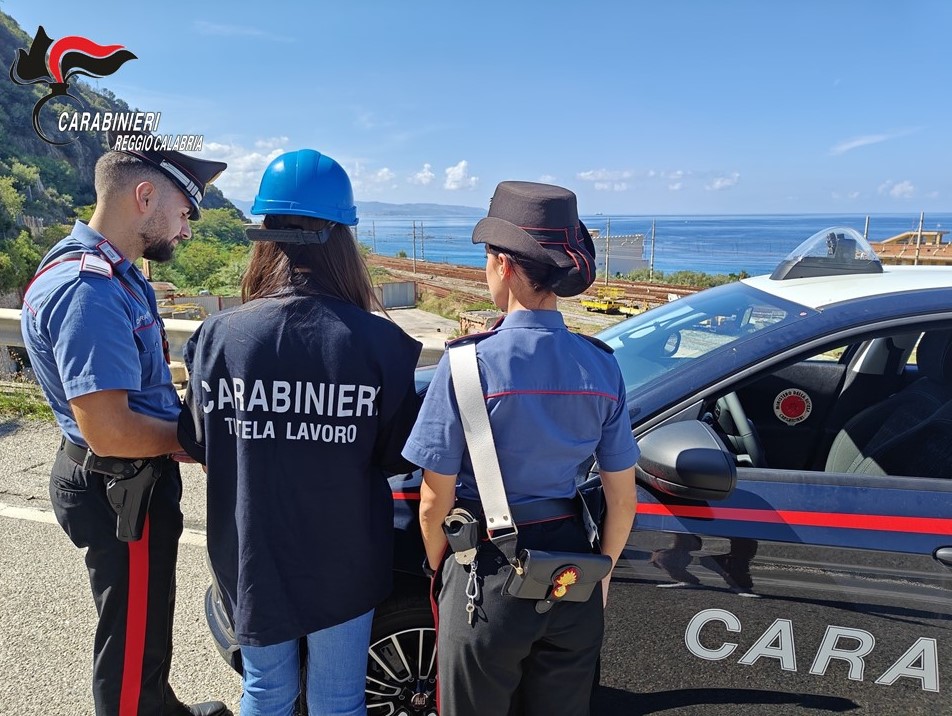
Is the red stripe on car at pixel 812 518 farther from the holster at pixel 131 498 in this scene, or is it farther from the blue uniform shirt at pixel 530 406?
the holster at pixel 131 498

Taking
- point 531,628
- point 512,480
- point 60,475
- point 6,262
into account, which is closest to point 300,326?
point 512,480

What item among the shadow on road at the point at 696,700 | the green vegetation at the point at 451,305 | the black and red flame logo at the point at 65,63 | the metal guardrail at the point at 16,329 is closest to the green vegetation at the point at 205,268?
the green vegetation at the point at 451,305

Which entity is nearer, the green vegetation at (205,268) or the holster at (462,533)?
the holster at (462,533)

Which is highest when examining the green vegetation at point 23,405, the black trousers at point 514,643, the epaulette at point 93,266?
the epaulette at point 93,266

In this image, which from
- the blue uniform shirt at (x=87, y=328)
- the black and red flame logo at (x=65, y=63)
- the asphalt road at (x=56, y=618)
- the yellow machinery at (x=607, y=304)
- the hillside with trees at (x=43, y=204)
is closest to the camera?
the blue uniform shirt at (x=87, y=328)

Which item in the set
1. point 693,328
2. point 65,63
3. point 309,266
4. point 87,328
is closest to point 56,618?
point 87,328

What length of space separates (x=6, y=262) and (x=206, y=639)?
45296 mm

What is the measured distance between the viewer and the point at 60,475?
1.81 m

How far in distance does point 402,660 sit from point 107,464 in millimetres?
1059

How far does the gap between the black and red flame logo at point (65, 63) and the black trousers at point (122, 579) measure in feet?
27.6

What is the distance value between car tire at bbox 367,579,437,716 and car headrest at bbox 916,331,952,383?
7.88ft

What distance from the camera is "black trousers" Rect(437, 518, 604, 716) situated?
1.38 m

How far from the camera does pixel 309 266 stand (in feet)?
4.83

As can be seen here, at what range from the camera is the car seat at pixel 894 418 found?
2.28 metres
